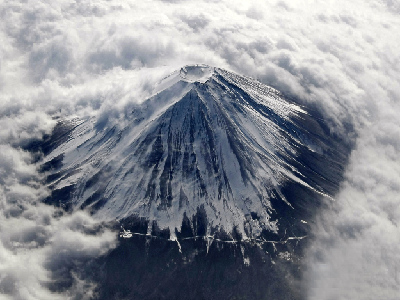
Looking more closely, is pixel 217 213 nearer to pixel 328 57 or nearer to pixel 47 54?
pixel 47 54

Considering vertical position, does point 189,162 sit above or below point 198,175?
above

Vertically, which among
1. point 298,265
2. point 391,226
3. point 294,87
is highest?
point 294,87

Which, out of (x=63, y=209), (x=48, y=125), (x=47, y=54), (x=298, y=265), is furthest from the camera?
(x=47, y=54)

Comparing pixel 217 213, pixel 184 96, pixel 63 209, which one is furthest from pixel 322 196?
pixel 63 209

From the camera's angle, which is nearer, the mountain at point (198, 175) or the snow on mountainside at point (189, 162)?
the mountain at point (198, 175)

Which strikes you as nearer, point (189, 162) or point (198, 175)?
point (198, 175)
